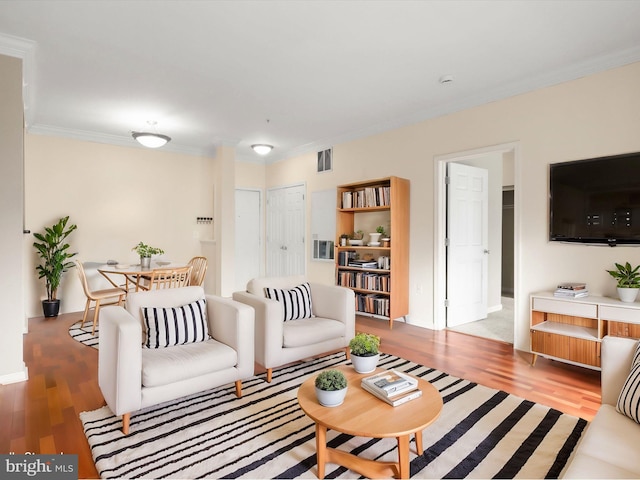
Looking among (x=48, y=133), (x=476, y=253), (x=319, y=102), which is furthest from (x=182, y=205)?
(x=476, y=253)

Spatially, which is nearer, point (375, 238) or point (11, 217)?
point (11, 217)

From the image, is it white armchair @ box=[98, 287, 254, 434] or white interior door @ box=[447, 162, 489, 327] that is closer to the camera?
white armchair @ box=[98, 287, 254, 434]

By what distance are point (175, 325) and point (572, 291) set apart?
3272 millimetres

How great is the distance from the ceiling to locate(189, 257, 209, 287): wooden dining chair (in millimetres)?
1950

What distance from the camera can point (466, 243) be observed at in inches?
187

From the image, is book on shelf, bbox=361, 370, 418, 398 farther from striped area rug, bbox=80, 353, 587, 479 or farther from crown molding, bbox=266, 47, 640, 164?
crown molding, bbox=266, 47, 640, 164

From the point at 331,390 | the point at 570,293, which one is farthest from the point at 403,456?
the point at 570,293

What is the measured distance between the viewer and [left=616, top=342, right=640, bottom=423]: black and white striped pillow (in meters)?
1.59

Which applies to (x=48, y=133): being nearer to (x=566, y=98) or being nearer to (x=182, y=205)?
(x=182, y=205)

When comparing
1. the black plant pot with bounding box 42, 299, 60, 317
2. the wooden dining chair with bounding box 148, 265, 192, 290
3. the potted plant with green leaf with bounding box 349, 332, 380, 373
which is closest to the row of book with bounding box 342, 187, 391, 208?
the wooden dining chair with bounding box 148, 265, 192, 290

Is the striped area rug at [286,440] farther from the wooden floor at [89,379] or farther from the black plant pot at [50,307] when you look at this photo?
the black plant pot at [50,307]

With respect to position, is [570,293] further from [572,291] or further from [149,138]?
[149,138]

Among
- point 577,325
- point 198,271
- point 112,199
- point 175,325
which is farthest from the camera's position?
→ point 112,199

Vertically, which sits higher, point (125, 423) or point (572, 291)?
point (572, 291)
